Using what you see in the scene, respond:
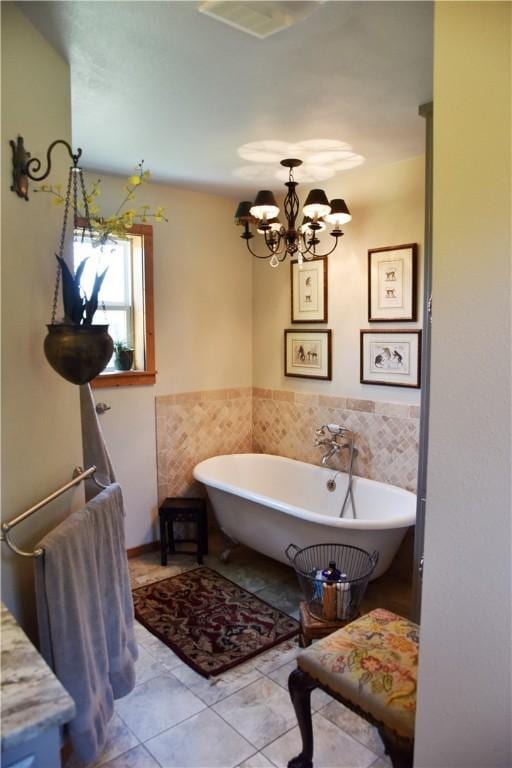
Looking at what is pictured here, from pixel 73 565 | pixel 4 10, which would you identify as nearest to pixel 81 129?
pixel 4 10

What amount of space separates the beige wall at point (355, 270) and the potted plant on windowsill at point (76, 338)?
2.06 meters

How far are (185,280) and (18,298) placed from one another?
2.28 metres

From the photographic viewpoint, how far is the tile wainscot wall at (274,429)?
331 cm

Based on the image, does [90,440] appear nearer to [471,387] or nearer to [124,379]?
A: [124,379]

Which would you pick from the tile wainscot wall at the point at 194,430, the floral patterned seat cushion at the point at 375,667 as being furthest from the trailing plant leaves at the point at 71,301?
the tile wainscot wall at the point at 194,430

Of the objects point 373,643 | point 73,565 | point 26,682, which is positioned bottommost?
point 373,643

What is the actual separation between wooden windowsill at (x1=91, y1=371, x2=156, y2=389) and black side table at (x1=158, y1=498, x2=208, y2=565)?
0.89m

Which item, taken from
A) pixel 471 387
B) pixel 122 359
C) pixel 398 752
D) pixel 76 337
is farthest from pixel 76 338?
pixel 122 359

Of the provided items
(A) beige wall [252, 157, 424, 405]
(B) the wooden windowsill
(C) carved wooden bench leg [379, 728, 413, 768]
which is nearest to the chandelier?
(A) beige wall [252, 157, 424, 405]

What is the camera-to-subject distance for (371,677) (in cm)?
160

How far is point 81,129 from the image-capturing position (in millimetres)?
2562

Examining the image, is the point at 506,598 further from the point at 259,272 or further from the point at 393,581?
the point at 259,272

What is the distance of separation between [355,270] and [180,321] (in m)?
1.32

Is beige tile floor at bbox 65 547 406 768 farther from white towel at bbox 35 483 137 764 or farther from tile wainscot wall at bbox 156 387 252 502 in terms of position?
tile wainscot wall at bbox 156 387 252 502
